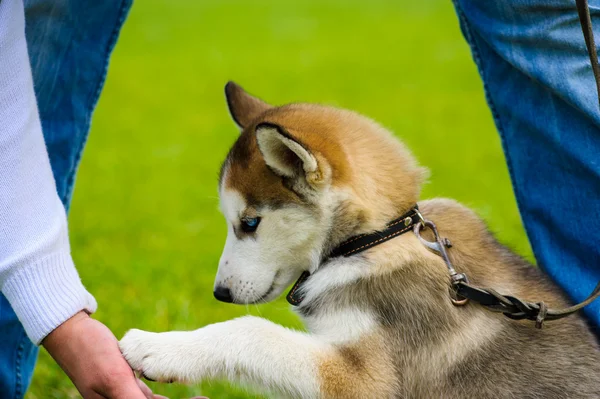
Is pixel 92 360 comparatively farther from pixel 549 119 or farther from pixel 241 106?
pixel 549 119

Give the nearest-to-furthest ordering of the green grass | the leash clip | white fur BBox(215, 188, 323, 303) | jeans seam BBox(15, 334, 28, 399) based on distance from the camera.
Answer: the leash clip < white fur BBox(215, 188, 323, 303) < jeans seam BBox(15, 334, 28, 399) < the green grass

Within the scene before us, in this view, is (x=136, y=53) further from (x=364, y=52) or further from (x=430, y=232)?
(x=430, y=232)

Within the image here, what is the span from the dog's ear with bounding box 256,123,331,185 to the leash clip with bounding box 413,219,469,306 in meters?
0.37

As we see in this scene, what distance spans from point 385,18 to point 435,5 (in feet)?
5.55

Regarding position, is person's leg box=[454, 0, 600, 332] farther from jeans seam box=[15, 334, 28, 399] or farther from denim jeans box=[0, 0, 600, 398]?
jeans seam box=[15, 334, 28, 399]

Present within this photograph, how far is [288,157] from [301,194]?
5.9 inches

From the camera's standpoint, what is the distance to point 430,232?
2.77 m

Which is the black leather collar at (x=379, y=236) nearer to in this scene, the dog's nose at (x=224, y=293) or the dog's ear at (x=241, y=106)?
the dog's nose at (x=224, y=293)

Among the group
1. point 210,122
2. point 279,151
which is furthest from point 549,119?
point 210,122

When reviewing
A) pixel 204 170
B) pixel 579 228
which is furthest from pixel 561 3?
pixel 204 170

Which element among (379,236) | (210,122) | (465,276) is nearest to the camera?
(465,276)

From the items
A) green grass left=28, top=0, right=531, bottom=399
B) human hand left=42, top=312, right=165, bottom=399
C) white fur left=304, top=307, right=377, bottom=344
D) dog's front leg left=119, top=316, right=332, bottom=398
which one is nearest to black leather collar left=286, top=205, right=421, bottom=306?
white fur left=304, top=307, right=377, bottom=344

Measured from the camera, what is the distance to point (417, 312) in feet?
8.57

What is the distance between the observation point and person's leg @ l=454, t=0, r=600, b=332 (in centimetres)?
276
